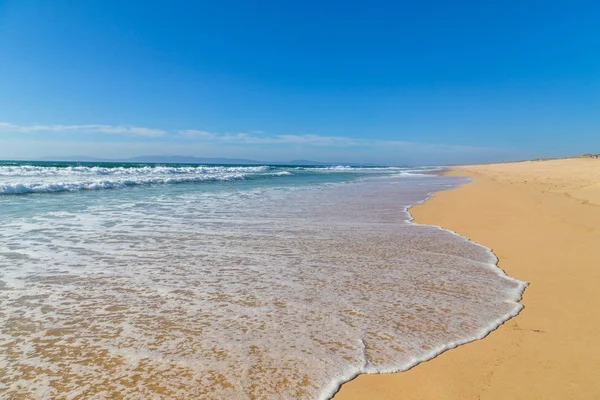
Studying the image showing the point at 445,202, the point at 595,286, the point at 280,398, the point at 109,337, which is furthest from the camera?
the point at 445,202

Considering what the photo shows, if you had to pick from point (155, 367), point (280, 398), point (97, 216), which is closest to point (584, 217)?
point (280, 398)

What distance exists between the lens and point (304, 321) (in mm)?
3201

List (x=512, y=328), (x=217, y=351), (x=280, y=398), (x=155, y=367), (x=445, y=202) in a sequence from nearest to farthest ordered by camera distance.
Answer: (x=280, y=398) < (x=155, y=367) < (x=217, y=351) < (x=512, y=328) < (x=445, y=202)

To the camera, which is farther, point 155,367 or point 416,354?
point 416,354

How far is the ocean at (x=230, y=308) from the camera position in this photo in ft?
7.85

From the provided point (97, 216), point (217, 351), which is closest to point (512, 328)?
point (217, 351)

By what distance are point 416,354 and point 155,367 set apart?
196 cm

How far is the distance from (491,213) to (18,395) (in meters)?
10.1

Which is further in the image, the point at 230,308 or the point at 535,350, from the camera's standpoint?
the point at 230,308

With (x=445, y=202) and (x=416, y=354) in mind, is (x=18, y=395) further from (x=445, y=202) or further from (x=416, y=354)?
(x=445, y=202)

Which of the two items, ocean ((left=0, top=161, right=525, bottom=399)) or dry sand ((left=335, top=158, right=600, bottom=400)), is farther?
ocean ((left=0, top=161, right=525, bottom=399))

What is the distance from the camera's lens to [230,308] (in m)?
3.46

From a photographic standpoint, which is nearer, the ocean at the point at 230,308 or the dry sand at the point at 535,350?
the dry sand at the point at 535,350

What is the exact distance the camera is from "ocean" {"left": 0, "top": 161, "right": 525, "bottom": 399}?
2.39 m
